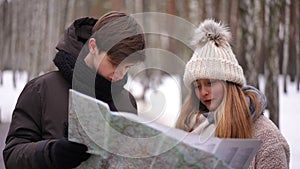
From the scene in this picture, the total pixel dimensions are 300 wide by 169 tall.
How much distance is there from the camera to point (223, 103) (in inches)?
105

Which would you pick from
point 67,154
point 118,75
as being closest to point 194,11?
point 118,75

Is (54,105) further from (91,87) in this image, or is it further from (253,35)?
(253,35)

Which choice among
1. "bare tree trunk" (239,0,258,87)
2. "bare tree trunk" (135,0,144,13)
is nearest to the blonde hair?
"bare tree trunk" (239,0,258,87)

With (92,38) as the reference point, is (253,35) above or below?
below

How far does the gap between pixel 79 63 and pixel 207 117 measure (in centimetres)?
57

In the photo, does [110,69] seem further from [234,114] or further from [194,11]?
[194,11]

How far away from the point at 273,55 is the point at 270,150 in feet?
11.3

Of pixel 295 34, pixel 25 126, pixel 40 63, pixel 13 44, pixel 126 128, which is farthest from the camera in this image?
pixel 13 44

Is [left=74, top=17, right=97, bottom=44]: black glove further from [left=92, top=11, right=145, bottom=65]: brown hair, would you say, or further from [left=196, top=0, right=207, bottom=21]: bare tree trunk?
[left=196, top=0, right=207, bottom=21]: bare tree trunk

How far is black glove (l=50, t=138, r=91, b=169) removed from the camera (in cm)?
221

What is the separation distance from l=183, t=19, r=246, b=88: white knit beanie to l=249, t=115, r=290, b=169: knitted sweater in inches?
9.1

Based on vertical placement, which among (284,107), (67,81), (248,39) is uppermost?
(67,81)

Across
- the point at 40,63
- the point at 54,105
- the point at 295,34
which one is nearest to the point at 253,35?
the point at 295,34

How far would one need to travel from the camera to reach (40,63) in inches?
442
